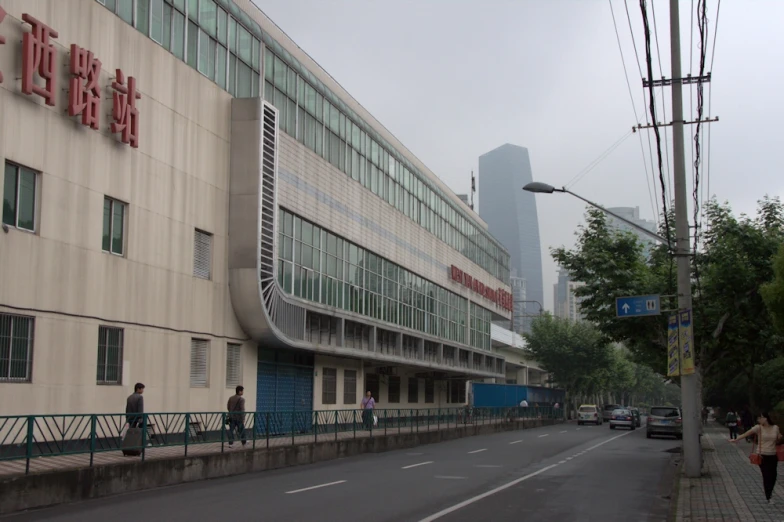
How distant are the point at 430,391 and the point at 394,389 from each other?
279 inches

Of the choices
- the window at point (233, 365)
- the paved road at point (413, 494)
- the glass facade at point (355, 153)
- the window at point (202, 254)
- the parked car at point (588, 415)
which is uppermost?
the glass facade at point (355, 153)

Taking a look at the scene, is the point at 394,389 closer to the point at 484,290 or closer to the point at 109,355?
the point at 484,290

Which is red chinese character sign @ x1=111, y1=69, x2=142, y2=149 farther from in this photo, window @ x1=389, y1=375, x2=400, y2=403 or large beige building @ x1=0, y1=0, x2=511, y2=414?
window @ x1=389, y1=375, x2=400, y2=403

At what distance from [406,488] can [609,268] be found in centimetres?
1550

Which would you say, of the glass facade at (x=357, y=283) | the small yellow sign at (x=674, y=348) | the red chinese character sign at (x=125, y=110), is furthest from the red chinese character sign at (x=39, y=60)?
the small yellow sign at (x=674, y=348)

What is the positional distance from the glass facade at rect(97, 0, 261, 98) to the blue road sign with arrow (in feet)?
45.5

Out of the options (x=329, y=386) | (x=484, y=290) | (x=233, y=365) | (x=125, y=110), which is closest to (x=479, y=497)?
(x=125, y=110)

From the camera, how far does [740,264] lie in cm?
2691

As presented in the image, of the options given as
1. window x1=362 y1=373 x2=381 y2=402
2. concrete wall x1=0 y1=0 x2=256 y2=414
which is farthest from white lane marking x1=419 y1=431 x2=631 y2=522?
window x1=362 y1=373 x2=381 y2=402

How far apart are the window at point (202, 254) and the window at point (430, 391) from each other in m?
26.6

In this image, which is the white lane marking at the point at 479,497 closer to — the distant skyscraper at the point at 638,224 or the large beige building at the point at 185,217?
the distant skyscraper at the point at 638,224

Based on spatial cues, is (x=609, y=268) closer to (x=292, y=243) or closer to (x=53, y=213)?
(x=292, y=243)

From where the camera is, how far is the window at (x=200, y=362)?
2356 cm

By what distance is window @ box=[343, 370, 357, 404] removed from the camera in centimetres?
3534
